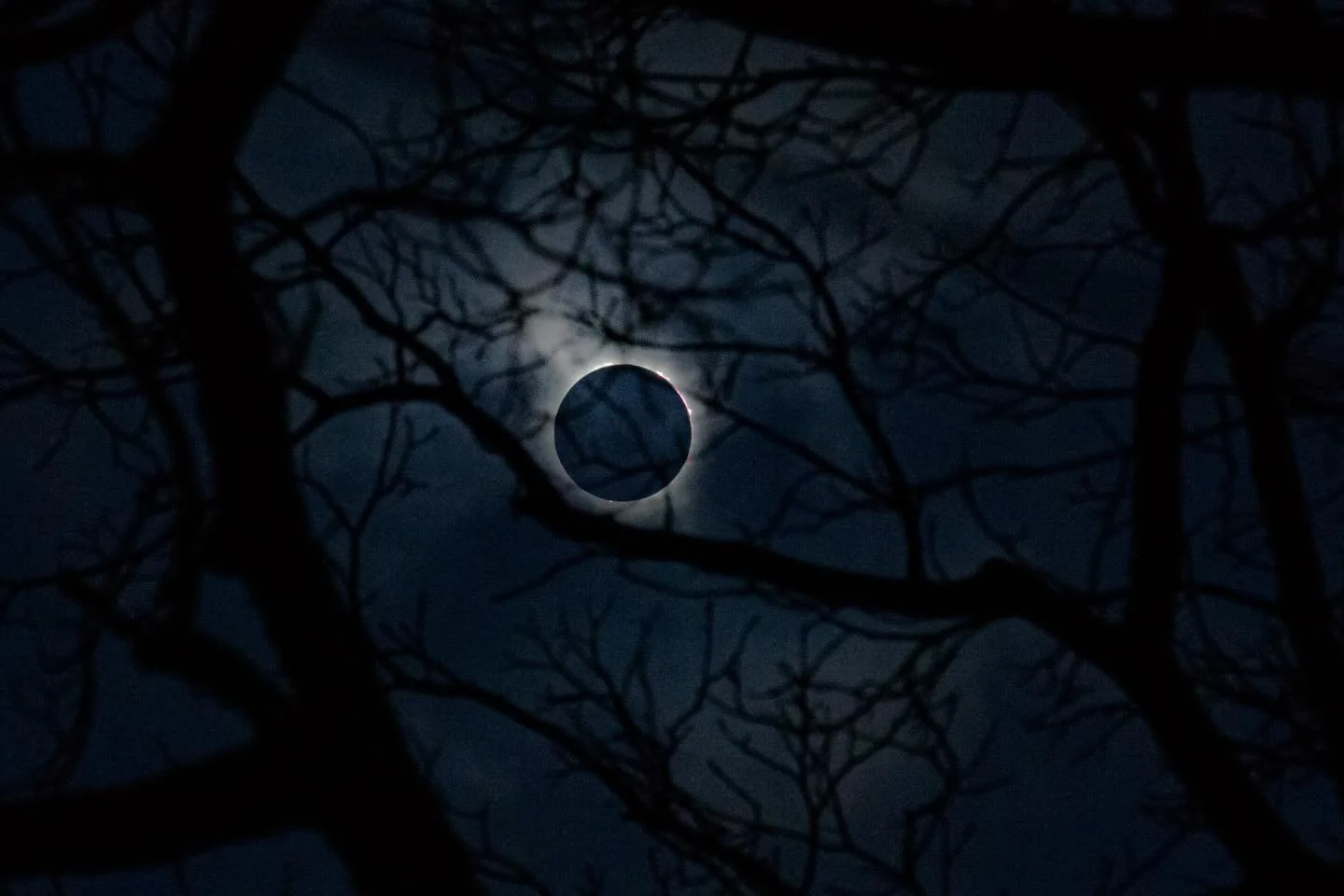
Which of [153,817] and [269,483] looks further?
[269,483]

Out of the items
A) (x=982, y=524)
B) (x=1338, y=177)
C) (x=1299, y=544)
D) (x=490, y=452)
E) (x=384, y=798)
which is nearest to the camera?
(x=384, y=798)

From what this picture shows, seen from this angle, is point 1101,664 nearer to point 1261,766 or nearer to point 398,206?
point 1261,766

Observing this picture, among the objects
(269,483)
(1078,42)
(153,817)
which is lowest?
(153,817)

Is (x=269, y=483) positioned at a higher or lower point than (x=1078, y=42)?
lower

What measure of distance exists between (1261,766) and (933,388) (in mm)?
1834

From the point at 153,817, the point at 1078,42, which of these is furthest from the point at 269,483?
the point at 1078,42

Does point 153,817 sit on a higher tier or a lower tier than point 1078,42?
lower

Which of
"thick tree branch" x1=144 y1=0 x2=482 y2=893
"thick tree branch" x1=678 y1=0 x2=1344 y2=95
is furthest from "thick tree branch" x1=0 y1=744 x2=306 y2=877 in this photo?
"thick tree branch" x1=678 y1=0 x2=1344 y2=95

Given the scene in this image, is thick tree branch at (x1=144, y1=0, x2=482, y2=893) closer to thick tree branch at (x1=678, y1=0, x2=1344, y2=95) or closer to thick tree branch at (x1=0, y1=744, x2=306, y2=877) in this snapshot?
thick tree branch at (x1=0, y1=744, x2=306, y2=877)

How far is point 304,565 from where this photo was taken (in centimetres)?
296

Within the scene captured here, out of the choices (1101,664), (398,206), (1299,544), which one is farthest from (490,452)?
(1299,544)

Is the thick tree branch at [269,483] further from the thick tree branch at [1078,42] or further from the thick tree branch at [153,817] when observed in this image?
the thick tree branch at [1078,42]

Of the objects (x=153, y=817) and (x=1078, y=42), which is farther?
(x=1078, y=42)

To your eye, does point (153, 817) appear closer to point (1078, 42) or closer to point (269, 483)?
point (269, 483)
